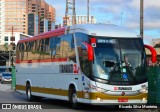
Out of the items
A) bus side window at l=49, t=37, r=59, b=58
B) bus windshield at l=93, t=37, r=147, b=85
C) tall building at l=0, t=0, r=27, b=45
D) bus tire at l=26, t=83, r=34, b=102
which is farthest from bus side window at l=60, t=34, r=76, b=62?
tall building at l=0, t=0, r=27, b=45

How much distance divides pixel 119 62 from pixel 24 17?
8501 cm

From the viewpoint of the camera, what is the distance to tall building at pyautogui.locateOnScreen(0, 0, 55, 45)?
7581 cm

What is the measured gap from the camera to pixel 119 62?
15.3m

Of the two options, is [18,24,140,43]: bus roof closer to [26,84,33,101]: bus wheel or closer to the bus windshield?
the bus windshield

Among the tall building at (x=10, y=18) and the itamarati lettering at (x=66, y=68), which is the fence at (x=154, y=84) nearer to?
the itamarati lettering at (x=66, y=68)

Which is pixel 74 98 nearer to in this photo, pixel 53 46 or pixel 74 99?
pixel 74 99

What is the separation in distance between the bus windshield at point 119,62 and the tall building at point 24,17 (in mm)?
52727

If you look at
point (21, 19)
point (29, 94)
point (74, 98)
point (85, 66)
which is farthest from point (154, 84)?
point (21, 19)

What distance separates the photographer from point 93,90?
49.0 feet

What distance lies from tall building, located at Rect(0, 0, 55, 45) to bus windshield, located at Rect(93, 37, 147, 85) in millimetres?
52727

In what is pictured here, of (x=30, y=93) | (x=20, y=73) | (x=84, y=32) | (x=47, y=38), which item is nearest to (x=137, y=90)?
(x=84, y=32)

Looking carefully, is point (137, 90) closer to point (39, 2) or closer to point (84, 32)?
point (84, 32)

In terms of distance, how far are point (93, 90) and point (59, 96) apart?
3.70m

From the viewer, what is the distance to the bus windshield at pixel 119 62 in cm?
1508
